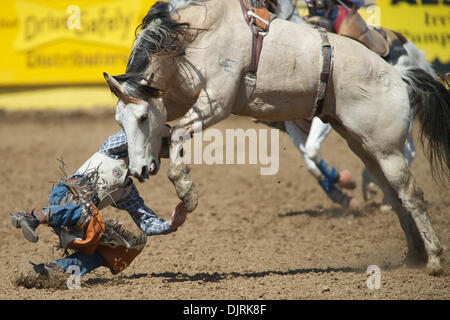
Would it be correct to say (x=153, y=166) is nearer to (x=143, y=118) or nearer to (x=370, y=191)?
(x=143, y=118)

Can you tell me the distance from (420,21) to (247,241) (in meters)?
6.93

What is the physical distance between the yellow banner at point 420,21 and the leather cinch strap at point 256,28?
285 inches

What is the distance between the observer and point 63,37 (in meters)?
11.5

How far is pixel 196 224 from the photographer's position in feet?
20.4

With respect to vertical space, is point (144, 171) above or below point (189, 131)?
below

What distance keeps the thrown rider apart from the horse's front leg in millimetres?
191

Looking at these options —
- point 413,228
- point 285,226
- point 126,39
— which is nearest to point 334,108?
point 413,228

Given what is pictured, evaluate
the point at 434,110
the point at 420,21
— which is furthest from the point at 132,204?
the point at 420,21

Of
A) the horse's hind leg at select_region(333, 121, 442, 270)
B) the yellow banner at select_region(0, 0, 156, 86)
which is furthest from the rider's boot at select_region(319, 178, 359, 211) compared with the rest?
the yellow banner at select_region(0, 0, 156, 86)

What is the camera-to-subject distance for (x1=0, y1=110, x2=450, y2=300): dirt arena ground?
395 centimetres

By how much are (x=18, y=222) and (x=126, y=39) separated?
323 inches

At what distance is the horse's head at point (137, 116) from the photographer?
12.9 ft

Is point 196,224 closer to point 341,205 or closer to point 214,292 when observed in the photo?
point 341,205

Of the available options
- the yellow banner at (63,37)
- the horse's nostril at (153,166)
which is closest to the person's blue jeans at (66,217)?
the horse's nostril at (153,166)
